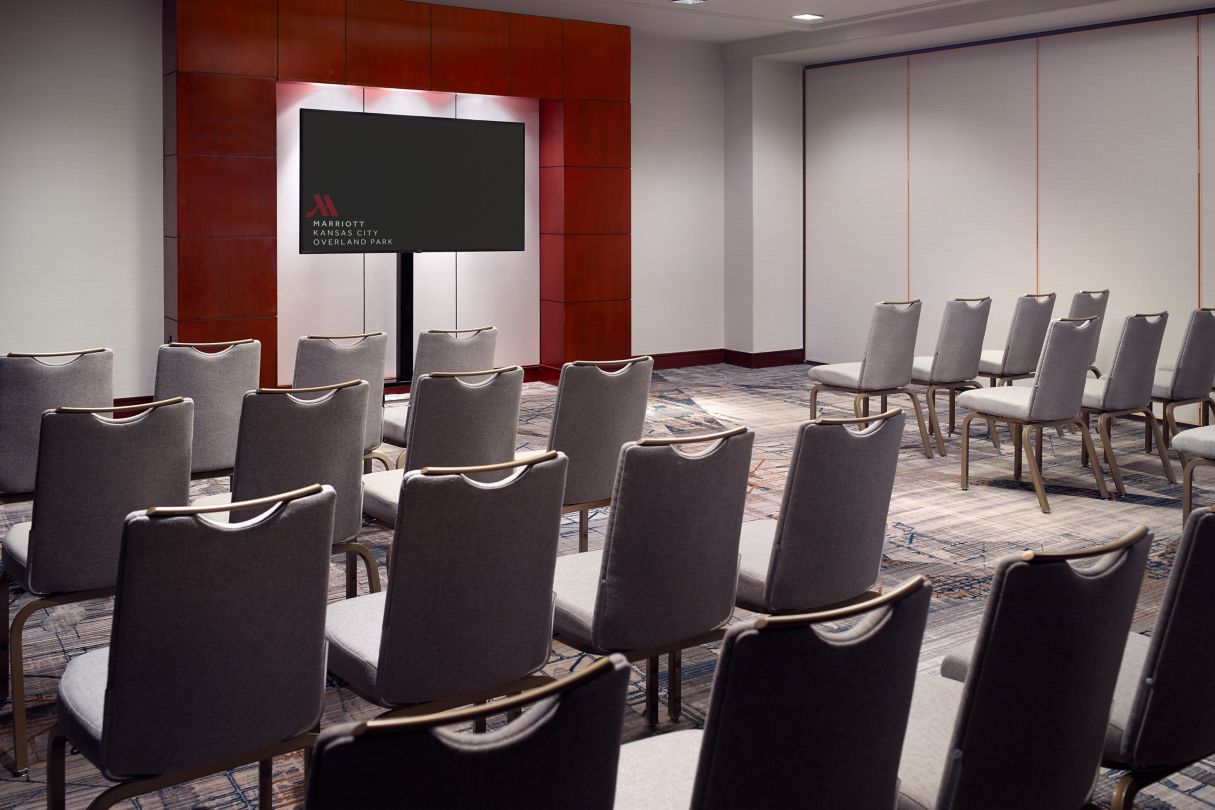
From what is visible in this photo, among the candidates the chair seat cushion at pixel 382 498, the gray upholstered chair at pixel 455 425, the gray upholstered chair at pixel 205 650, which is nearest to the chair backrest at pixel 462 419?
the gray upholstered chair at pixel 455 425

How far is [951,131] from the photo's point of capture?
32.4 feet

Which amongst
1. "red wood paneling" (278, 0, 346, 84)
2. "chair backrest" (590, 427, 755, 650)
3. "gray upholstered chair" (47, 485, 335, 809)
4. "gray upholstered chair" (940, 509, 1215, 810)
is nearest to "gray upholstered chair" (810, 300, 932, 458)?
"chair backrest" (590, 427, 755, 650)

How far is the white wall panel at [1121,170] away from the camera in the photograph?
26.7ft

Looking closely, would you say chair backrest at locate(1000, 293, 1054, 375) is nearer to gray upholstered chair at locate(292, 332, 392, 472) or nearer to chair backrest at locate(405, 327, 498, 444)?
chair backrest at locate(405, 327, 498, 444)

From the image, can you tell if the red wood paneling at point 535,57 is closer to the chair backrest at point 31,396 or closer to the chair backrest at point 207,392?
the chair backrest at point 207,392

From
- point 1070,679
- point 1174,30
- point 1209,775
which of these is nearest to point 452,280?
point 1174,30

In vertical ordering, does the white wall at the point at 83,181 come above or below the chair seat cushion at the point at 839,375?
above

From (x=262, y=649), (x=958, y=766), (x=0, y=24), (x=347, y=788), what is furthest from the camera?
(x=0, y=24)

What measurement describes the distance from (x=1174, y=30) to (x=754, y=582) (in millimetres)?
6743

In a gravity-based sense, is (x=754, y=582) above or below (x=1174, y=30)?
below

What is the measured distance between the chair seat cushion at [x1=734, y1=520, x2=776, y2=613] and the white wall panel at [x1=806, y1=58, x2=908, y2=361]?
7.46 meters

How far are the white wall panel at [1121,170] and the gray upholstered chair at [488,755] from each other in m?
7.68

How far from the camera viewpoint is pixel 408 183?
905 centimetres

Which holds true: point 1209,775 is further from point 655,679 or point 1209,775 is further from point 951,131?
point 951,131
